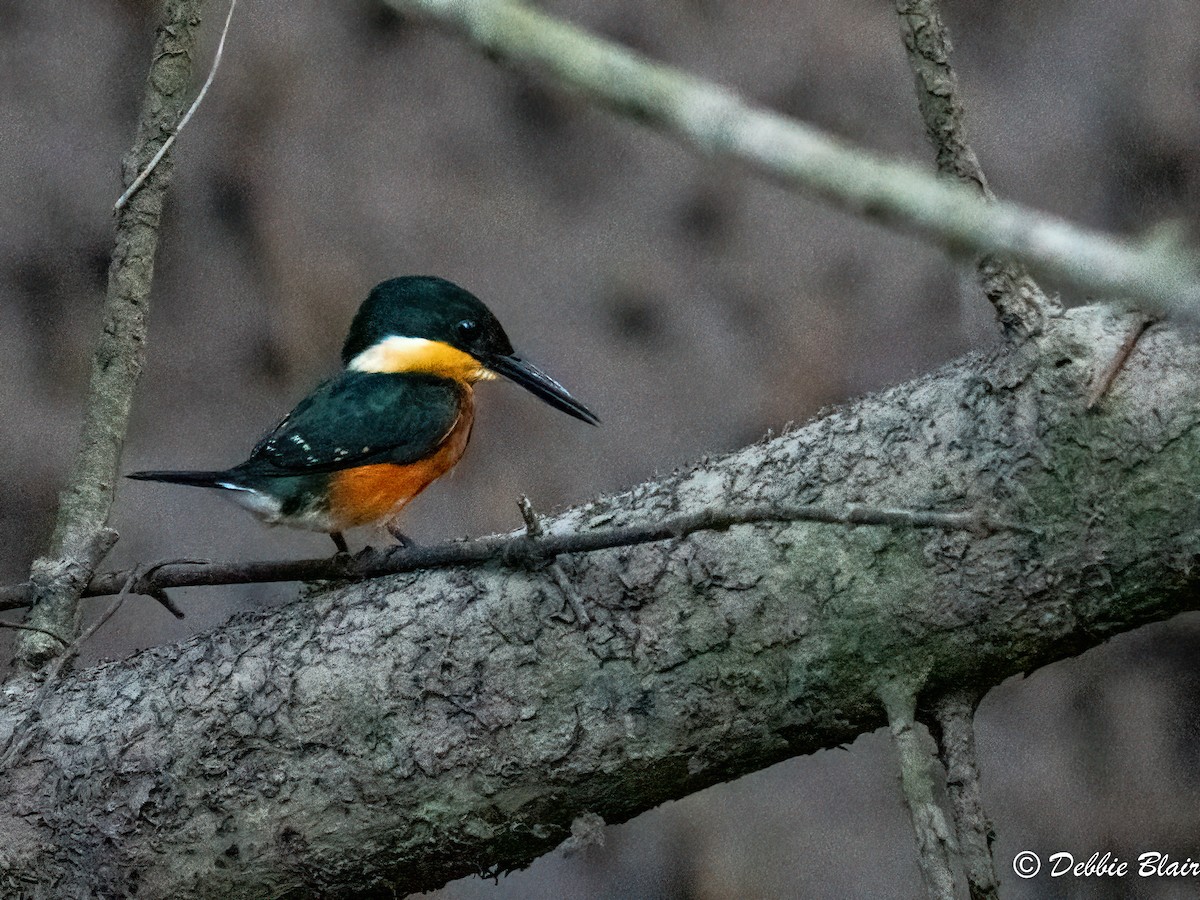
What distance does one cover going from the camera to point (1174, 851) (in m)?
2.38

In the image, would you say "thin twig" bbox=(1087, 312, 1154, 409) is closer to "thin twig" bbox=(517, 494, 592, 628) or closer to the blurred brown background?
"thin twig" bbox=(517, 494, 592, 628)

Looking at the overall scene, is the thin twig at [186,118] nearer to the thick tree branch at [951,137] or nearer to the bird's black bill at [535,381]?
the bird's black bill at [535,381]

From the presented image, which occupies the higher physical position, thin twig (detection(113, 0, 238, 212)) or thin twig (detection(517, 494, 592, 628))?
thin twig (detection(113, 0, 238, 212))

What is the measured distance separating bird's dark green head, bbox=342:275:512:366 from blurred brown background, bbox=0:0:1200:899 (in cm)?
73

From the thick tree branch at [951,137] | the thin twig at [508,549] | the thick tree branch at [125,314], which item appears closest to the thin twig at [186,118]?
the thick tree branch at [125,314]

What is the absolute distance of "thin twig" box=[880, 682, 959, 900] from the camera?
3.51 ft

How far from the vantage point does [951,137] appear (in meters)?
1.01

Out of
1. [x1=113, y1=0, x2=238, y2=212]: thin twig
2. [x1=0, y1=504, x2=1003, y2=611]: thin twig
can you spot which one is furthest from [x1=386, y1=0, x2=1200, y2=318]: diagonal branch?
[x1=113, y1=0, x2=238, y2=212]: thin twig

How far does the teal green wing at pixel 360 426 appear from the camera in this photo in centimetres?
158

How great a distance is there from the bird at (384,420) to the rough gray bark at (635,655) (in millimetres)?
244

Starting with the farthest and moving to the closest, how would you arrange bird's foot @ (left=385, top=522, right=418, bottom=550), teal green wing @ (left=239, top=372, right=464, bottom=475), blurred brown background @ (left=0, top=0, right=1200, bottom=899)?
blurred brown background @ (left=0, top=0, right=1200, bottom=899) < teal green wing @ (left=239, top=372, right=464, bottom=475) < bird's foot @ (left=385, top=522, right=418, bottom=550)

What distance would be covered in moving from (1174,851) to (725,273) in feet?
4.25

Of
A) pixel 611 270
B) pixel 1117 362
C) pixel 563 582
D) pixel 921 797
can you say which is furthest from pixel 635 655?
pixel 611 270

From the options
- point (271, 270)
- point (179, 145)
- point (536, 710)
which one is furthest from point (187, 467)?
point (536, 710)
